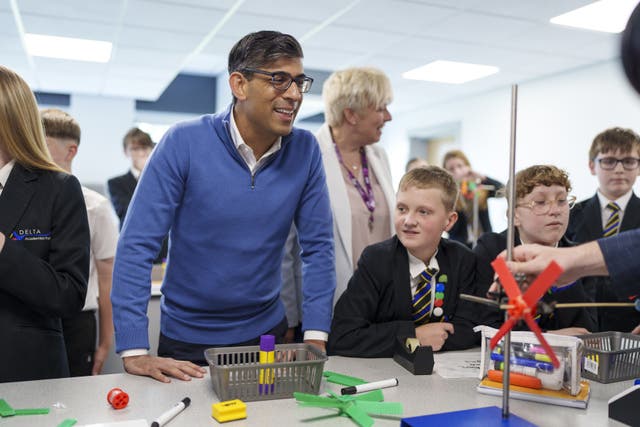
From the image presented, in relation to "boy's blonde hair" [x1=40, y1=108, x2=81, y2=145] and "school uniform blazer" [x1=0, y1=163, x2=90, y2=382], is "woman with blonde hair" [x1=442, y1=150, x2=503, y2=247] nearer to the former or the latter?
"boy's blonde hair" [x1=40, y1=108, x2=81, y2=145]

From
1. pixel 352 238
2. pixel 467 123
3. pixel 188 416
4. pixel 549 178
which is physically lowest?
pixel 188 416

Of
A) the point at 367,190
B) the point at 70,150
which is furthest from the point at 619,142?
the point at 70,150

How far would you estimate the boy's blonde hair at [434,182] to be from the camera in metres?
1.78

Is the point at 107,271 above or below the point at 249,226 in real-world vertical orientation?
below

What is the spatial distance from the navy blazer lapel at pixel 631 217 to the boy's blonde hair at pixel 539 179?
55 cm

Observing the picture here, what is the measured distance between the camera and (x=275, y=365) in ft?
3.72

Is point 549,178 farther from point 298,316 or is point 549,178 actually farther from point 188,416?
point 188,416

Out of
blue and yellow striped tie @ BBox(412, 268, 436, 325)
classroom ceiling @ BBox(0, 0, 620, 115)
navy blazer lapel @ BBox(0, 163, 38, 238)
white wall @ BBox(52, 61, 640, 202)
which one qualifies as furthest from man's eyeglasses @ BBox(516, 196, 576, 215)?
white wall @ BBox(52, 61, 640, 202)

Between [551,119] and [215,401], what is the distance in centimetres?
636

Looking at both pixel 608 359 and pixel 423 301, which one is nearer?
pixel 608 359

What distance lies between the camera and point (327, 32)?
502 cm

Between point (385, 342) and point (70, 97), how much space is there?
8.15 metres

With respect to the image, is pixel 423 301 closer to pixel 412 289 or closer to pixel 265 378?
pixel 412 289

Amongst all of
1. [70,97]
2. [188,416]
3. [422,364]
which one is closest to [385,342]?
[422,364]
